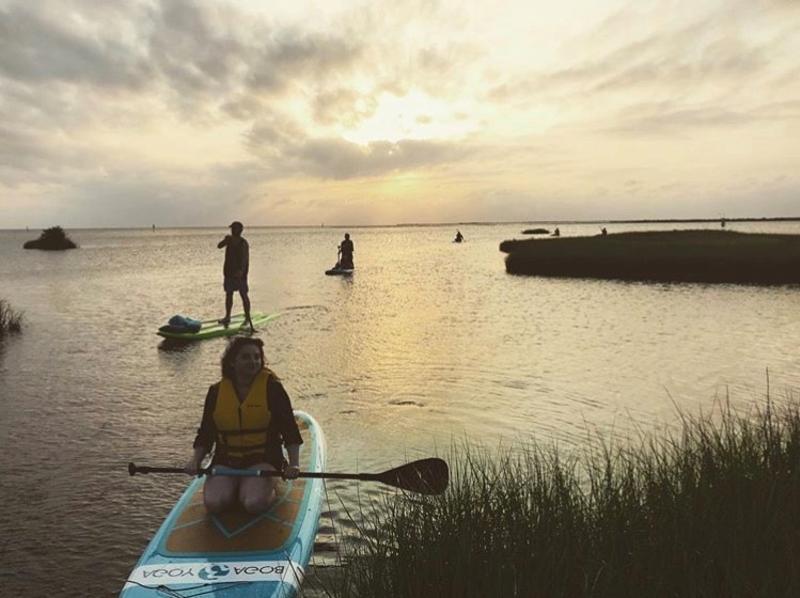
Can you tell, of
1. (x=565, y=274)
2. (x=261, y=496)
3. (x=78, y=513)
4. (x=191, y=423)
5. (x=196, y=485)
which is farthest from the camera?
(x=565, y=274)

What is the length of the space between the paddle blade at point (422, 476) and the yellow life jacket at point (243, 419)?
4.19 ft

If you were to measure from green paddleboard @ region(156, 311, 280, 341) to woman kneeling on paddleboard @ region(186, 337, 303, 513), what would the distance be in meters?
12.6

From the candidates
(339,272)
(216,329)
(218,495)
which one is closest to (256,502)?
(218,495)

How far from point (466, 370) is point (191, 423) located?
6.61 metres

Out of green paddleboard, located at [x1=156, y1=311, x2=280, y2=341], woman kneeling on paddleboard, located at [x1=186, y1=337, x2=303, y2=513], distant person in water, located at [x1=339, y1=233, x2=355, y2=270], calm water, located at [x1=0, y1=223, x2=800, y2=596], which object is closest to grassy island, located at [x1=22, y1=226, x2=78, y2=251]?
distant person in water, located at [x1=339, y1=233, x2=355, y2=270]

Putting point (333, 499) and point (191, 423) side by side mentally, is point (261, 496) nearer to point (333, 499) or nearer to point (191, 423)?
point (333, 499)

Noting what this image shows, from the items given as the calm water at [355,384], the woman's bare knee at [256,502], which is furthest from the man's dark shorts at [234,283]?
the woman's bare knee at [256,502]

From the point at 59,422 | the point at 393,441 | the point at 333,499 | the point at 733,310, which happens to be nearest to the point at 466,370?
the point at 393,441

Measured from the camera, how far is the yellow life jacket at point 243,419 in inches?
242

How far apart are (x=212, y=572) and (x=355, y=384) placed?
8715 mm

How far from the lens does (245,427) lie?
6191 millimetres

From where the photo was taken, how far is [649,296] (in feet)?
90.3

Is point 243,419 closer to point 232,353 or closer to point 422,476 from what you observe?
point 232,353

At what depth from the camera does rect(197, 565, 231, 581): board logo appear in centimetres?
500
